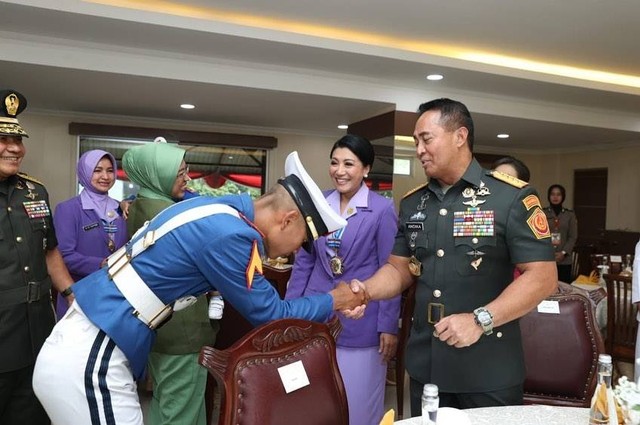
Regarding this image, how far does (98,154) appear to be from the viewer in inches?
139

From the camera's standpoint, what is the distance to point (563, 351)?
2.32m

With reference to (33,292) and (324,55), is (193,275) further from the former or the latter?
(324,55)

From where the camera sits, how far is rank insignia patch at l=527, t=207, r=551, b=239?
1681 mm

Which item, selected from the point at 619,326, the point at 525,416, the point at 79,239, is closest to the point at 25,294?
the point at 79,239

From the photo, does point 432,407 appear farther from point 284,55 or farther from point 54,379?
point 284,55

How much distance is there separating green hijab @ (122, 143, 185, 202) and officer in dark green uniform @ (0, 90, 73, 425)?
433 mm

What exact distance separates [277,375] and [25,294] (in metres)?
1.30

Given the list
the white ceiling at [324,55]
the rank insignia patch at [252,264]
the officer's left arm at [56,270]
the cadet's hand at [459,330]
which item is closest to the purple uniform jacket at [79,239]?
the officer's left arm at [56,270]

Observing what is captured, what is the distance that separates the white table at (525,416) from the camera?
140 centimetres

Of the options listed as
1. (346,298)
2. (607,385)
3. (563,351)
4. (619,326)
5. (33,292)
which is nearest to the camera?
(607,385)

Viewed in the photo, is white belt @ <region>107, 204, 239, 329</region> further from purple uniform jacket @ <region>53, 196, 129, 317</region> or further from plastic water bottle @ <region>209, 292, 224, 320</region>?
purple uniform jacket @ <region>53, 196, 129, 317</region>

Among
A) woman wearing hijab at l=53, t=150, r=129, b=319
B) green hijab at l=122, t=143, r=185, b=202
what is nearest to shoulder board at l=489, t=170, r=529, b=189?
green hijab at l=122, t=143, r=185, b=202

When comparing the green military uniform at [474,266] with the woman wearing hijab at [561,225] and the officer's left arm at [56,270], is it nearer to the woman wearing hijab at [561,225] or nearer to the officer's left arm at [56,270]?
the officer's left arm at [56,270]

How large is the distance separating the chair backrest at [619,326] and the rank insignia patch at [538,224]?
252 centimetres
